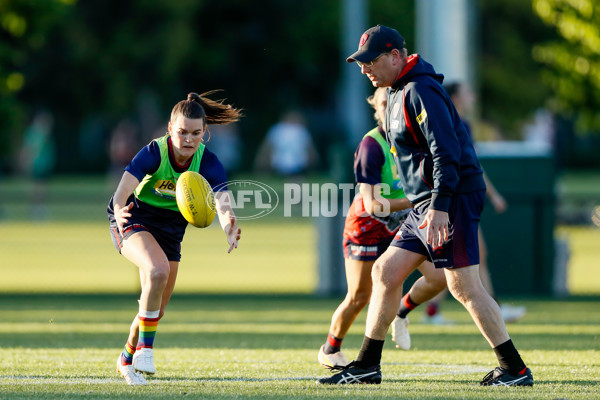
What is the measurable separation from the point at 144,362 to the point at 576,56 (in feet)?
31.9

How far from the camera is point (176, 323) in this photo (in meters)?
10.5

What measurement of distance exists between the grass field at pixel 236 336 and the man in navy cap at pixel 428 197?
1.55 ft

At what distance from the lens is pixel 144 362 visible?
6543 mm

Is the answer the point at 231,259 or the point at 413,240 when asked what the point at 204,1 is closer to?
the point at 231,259

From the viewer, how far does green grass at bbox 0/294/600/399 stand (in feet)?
20.5

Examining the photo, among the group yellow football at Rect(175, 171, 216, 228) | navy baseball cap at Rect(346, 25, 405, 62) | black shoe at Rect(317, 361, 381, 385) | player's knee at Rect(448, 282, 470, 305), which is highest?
navy baseball cap at Rect(346, 25, 405, 62)

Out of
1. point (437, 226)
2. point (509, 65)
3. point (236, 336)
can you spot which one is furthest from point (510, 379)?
point (509, 65)

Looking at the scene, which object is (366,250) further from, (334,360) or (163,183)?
(163,183)

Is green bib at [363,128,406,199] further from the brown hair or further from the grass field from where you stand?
the grass field

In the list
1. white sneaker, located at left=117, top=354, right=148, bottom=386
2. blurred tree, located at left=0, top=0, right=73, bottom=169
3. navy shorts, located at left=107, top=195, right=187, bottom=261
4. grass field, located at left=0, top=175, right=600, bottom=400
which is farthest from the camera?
blurred tree, located at left=0, top=0, right=73, bottom=169

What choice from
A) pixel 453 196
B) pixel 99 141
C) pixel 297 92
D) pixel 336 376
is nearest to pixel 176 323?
pixel 336 376

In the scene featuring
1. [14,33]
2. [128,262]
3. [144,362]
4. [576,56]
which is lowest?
[128,262]

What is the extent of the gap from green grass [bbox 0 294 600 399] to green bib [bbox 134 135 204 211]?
1151mm

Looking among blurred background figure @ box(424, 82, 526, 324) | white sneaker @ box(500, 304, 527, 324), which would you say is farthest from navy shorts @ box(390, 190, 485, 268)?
white sneaker @ box(500, 304, 527, 324)
